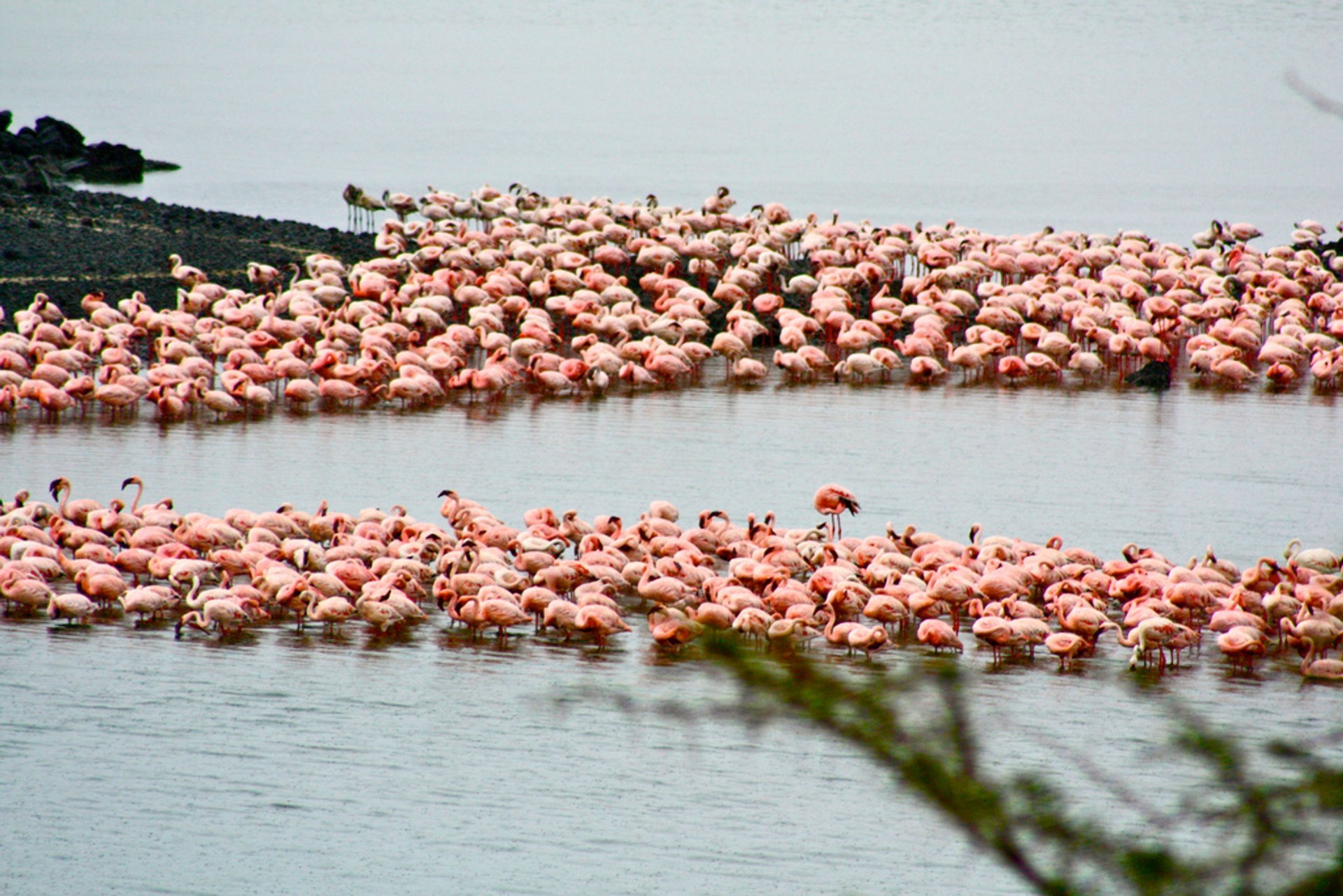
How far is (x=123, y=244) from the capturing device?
864 inches

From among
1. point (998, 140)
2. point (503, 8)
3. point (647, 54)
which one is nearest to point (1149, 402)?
point (998, 140)

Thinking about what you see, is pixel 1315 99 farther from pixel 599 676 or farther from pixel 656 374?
pixel 656 374

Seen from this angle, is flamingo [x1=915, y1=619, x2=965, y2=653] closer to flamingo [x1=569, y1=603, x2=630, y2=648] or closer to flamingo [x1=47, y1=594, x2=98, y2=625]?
flamingo [x1=569, y1=603, x2=630, y2=648]

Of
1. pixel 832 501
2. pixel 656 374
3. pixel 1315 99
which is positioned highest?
pixel 1315 99

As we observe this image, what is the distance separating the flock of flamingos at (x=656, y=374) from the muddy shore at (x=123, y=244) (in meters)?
0.67

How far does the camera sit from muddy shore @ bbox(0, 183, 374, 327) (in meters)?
19.7

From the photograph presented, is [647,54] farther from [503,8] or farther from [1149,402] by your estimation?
[1149,402]

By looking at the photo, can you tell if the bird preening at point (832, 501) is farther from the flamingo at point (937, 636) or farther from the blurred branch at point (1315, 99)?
the blurred branch at point (1315, 99)

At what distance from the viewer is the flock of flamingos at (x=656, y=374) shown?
9.80 metres

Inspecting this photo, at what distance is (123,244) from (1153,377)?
1278 centimetres

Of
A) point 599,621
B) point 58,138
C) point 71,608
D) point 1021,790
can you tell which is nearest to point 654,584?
point 599,621

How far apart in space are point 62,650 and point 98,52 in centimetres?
6849

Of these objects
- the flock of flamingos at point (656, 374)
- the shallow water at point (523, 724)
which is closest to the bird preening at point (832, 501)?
the flock of flamingos at point (656, 374)

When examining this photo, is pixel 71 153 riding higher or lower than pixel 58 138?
lower
